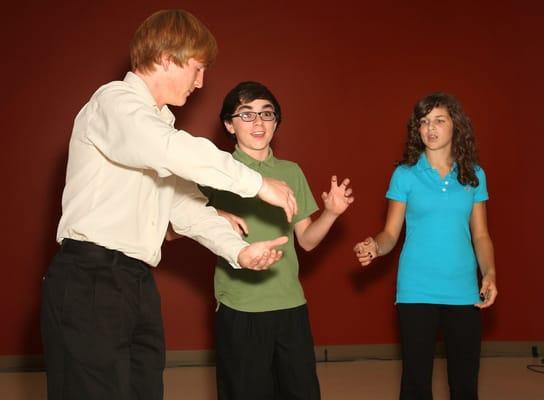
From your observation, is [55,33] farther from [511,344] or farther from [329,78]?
[511,344]

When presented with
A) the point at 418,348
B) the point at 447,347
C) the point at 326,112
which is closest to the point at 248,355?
the point at 418,348

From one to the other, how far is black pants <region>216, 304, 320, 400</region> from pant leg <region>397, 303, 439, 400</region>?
411mm

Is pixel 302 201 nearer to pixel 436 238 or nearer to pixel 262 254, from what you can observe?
pixel 436 238

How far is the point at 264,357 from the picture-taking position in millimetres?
2424

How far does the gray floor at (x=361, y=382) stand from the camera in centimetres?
365

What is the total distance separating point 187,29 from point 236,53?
238 centimetres

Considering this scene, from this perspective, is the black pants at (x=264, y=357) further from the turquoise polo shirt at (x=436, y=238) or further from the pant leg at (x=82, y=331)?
the pant leg at (x=82, y=331)

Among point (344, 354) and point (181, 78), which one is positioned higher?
point (181, 78)

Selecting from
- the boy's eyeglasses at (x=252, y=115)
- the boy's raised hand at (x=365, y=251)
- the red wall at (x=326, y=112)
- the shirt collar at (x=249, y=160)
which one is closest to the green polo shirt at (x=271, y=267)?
the shirt collar at (x=249, y=160)

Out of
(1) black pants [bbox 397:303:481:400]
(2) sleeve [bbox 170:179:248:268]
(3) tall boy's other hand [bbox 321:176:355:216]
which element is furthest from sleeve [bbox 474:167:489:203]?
(2) sleeve [bbox 170:179:248:268]

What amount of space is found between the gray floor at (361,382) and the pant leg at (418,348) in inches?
37.8

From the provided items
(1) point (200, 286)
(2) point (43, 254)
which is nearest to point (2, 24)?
(2) point (43, 254)

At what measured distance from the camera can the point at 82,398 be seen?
1.71 meters

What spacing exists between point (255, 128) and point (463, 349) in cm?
114
